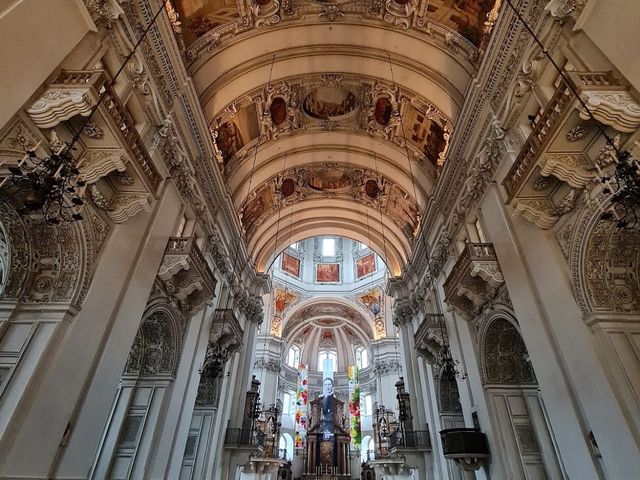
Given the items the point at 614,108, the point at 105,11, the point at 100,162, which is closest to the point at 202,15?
the point at 105,11

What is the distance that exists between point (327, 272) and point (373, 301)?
177 inches

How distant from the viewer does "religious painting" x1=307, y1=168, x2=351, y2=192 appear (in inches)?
613

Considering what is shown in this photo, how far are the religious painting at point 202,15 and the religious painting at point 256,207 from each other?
626 centimetres

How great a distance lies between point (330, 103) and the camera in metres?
12.6

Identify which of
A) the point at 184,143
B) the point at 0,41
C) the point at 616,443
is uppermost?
the point at 184,143

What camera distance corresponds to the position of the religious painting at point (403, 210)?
46.6ft

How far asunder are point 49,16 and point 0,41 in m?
1.00

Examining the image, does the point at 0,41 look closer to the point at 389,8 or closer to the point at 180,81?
the point at 180,81

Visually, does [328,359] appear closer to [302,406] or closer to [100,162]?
[302,406]

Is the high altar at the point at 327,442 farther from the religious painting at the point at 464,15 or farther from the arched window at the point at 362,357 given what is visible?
the religious painting at the point at 464,15

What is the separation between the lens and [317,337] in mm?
33250

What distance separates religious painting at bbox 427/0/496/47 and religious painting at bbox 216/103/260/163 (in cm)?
566

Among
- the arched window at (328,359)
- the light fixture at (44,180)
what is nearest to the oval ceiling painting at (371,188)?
the light fixture at (44,180)

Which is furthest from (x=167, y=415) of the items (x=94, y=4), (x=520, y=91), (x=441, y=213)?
(x=520, y=91)
